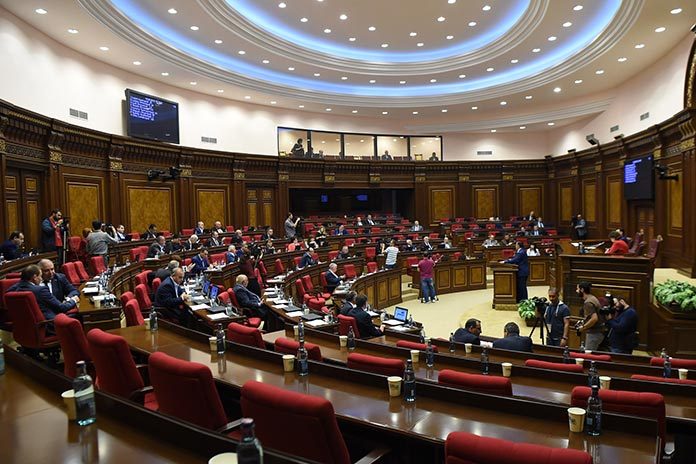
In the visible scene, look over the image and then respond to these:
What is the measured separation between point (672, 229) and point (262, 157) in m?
14.0

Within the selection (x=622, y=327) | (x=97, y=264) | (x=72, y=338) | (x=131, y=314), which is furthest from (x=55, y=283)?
(x=622, y=327)

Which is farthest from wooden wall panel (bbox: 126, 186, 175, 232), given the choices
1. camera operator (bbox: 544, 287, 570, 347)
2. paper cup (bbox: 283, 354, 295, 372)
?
paper cup (bbox: 283, 354, 295, 372)

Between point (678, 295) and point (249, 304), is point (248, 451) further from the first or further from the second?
point (678, 295)

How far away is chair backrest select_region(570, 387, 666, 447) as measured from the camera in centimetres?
266

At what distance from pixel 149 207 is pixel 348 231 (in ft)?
24.0

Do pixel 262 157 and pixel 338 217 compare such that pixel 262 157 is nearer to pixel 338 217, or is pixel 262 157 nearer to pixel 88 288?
pixel 338 217

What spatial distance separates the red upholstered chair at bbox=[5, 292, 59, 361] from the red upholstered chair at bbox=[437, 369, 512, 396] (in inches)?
171

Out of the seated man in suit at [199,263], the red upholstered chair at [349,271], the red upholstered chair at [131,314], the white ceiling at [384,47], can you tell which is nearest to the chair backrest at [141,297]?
the red upholstered chair at [131,314]

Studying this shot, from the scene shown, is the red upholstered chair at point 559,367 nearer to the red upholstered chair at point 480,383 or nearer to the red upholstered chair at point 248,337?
the red upholstered chair at point 480,383

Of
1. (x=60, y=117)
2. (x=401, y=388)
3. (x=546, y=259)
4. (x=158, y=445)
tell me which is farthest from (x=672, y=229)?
(x=60, y=117)

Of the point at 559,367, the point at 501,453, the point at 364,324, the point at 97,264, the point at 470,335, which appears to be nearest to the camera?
the point at 501,453

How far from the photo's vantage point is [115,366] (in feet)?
10.2

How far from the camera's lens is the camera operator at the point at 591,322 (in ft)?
23.4

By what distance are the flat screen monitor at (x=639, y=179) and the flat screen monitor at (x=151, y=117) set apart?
14906 mm
